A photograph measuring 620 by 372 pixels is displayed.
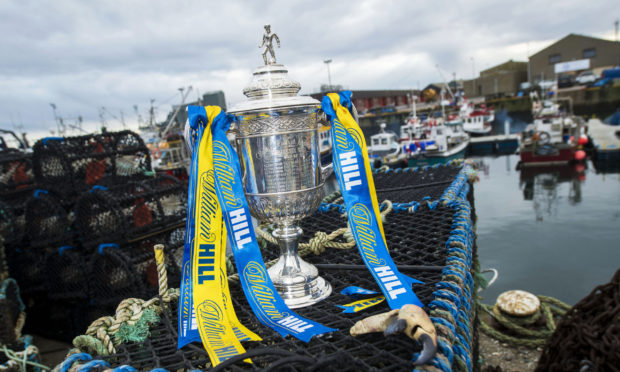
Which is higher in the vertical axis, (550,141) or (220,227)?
(220,227)

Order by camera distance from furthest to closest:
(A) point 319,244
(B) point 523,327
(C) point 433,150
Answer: (C) point 433,150, (B) point 523,327, (A) point 319,244

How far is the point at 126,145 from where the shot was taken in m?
4.62

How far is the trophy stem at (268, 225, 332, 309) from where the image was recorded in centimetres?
155

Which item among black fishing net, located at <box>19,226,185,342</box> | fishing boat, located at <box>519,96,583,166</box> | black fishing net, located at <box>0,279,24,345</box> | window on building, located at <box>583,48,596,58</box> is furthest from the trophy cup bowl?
window on building, located at <box>583,48,596,58</box>

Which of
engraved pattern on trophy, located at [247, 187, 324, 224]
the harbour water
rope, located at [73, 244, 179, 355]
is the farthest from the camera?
the harbour water

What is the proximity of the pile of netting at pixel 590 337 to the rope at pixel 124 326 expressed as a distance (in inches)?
71.3

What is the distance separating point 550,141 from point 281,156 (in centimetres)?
2433

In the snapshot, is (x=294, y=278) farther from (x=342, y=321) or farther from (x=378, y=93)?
(x=378, y=93)

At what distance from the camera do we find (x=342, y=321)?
1319 mm

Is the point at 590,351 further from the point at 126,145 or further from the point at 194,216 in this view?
the point at 126,145

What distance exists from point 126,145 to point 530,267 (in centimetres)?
945

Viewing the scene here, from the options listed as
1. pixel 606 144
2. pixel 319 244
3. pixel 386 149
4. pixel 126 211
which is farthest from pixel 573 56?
pixel 319 244

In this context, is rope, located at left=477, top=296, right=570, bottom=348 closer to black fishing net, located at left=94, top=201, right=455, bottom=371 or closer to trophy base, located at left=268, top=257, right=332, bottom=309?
black fishing net, located at left=94, top=201, right=455, bottom=371

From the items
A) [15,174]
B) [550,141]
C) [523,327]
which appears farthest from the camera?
[550,141]
